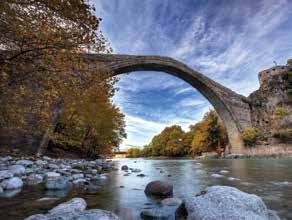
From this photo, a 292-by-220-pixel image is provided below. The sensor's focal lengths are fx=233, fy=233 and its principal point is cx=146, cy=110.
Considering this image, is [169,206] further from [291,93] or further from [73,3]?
[291,93]

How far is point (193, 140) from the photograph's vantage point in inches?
1794

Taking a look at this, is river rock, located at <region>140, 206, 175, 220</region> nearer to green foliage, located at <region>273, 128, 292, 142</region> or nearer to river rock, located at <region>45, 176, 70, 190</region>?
river rock, located at <region>45, 176, 70, 190</region>

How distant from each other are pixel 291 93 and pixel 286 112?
13.2 feet

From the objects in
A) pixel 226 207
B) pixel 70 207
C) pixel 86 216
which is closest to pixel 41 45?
pixel 70 207

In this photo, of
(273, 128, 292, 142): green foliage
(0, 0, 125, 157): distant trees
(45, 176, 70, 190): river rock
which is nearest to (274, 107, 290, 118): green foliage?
(273, 128, 292, 142): green foliage

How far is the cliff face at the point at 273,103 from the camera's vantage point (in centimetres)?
3105

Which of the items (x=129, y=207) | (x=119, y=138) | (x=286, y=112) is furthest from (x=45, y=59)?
(x=286, y=112)

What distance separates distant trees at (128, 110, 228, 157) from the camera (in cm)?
3853

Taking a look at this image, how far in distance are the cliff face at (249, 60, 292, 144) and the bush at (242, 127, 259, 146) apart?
1.16 meters

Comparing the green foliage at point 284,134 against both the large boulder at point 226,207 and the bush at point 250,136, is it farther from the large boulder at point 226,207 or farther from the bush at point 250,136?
the large boulder at point 226,207

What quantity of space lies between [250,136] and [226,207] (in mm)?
30267

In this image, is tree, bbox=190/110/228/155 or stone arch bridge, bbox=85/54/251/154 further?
tree, bbox=190/110/228/155

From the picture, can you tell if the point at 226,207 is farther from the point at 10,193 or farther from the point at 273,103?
the point at 273,103

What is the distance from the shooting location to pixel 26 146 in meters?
11.8
